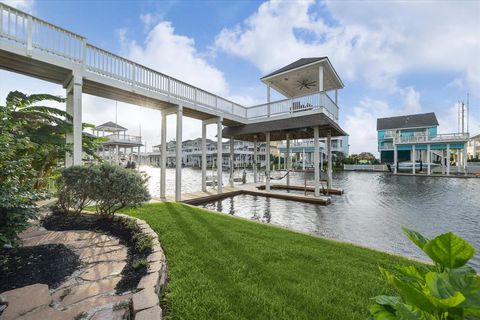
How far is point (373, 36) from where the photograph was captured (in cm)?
741

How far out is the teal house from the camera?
24028 mm

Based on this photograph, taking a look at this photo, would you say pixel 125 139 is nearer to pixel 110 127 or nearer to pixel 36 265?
pixel 110 127

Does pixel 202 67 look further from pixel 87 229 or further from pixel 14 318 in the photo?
pixel 14 318

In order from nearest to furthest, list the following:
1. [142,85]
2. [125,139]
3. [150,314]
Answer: [150,314] → [142,85] → [125,139]

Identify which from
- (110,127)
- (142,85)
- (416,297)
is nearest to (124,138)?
(110,127)

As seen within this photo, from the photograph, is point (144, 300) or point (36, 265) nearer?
point (144, 300)

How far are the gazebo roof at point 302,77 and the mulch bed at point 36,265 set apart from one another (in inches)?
420

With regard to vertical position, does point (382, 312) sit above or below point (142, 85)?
below

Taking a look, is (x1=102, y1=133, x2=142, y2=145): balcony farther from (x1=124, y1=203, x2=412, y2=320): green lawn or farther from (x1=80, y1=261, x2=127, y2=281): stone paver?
(x1=80, y1=261, x2=127, y2=281): stone paver

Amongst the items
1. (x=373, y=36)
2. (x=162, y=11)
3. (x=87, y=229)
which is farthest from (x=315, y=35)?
(x=87, y=229)

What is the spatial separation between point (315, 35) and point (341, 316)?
327 inches

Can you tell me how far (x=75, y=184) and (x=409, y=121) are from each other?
138 ft

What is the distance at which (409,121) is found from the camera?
3372cm

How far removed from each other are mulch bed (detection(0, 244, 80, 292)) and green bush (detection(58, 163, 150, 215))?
46.3 inches
